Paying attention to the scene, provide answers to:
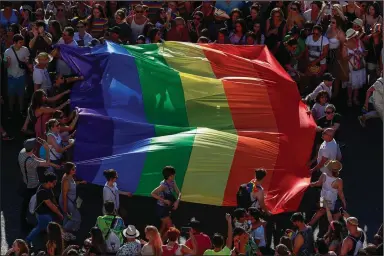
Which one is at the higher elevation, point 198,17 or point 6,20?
point 198,17

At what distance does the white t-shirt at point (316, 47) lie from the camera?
61.4 feet

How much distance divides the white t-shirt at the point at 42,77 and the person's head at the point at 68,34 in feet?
2.86

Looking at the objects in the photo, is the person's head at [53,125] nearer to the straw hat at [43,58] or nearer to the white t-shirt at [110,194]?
the white t-shirt at [110,194]

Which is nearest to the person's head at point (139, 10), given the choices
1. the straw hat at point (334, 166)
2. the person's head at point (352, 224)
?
the straw hat at point (334, 166)

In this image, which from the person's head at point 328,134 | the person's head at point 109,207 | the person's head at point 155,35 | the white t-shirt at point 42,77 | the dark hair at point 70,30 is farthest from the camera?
the person's head at point 155,35

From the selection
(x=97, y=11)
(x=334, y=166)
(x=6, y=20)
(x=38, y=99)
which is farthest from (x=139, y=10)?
(x=334, y=166)

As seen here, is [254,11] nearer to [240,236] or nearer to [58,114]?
[58,114]

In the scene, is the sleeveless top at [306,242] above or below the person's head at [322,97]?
below

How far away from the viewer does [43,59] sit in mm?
17188

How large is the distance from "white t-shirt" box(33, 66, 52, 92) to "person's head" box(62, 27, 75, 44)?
871mm

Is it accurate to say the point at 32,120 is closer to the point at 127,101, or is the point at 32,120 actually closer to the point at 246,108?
the point at 127,101

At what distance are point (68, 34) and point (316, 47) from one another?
4.27m

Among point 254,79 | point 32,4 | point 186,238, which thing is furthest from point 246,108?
point 32,4

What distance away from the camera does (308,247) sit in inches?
533
